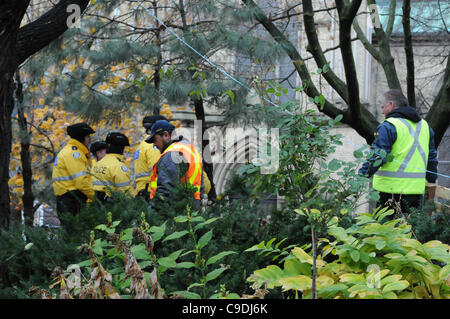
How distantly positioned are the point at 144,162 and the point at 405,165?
10.7 feet

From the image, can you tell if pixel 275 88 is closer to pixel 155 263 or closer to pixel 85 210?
→ pixel 85 210

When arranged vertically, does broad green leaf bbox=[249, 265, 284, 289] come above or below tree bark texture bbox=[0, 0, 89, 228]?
below

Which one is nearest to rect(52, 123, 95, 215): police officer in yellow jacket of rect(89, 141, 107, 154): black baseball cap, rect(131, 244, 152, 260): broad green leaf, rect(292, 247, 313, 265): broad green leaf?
rect(89, 141, 107, 154): black baseball cap

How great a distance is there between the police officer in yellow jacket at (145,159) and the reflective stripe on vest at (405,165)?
287cm

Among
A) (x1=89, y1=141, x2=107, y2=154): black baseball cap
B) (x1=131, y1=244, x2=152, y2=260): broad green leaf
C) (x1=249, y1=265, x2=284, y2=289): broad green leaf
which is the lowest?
(x1=249, y1=265, x2=284, y2=289): broad green leaf

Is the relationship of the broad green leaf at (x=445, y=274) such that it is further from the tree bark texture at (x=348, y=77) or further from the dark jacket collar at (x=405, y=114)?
the tree bark texture at (x=348, y=77)

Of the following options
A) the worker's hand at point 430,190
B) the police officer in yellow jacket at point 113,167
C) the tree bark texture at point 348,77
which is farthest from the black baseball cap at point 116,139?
the worker's hand at point 430,190

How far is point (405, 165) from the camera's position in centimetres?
566

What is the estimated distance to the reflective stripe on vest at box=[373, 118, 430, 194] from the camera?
566cm

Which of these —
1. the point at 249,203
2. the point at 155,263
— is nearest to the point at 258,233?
the point at 249,203

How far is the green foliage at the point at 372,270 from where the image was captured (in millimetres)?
2314

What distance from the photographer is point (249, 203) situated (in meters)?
3.96

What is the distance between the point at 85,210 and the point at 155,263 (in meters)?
1.19

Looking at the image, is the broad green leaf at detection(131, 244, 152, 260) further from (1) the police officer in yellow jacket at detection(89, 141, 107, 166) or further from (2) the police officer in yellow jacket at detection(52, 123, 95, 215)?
(1) the police officer in yellow jacket at detection(89, 141, 107, 166)
